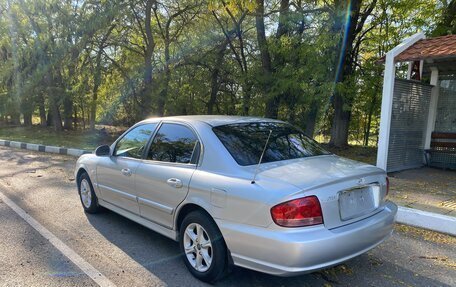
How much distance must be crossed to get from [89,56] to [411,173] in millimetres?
15832

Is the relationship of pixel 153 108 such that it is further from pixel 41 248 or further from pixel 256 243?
pixel 256 243

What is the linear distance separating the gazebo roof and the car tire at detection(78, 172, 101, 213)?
21.9 ft

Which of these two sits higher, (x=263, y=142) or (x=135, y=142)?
(x=263, y=142)

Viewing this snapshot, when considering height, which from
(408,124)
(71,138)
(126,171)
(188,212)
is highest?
(408,124)

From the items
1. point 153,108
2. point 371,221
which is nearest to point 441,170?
point 371,221

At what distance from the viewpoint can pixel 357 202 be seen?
3303mm

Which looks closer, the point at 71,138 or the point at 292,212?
the point at 292,212

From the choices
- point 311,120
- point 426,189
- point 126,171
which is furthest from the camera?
point 311,120

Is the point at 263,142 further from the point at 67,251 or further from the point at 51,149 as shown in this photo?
the point at 51,149

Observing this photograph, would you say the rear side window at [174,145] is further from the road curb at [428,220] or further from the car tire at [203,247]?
the road curb at [428,220]

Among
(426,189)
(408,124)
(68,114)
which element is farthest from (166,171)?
(68,114)

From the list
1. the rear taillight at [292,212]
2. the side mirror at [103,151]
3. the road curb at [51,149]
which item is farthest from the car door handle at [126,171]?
the road curb at [51,149]

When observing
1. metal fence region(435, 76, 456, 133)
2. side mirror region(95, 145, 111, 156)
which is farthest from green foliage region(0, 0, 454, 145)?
side mirror region(95, 145, 111, 156)

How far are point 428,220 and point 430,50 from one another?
438 cm
